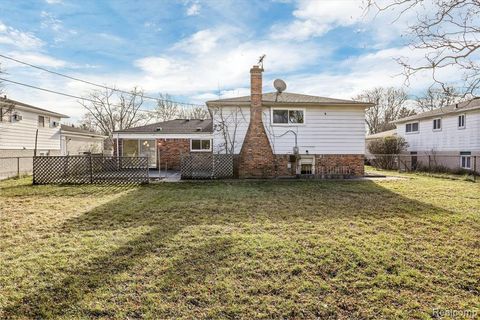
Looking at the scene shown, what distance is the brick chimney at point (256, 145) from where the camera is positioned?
13.8m

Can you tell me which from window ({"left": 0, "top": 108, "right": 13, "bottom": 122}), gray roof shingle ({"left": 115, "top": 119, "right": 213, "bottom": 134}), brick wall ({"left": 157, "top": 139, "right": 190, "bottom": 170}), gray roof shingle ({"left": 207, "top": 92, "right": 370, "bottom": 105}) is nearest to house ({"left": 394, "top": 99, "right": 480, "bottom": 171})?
gray roof shingle ({"left": 207, "top": 92, "right": 370, "bottom": 105})

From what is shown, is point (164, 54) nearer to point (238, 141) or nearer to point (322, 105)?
point (238, 141)

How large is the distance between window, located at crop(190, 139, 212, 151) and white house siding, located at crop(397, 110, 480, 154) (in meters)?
16.8

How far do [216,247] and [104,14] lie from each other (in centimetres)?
1115

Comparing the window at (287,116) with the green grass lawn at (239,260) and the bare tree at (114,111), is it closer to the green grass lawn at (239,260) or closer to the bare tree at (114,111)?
the green grass lawn at (239,260)

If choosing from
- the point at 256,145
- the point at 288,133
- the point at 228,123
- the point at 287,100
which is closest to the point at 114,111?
the point at 228,123

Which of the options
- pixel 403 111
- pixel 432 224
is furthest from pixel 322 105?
pixel 403 111

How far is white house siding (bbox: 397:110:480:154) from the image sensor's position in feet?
57.8

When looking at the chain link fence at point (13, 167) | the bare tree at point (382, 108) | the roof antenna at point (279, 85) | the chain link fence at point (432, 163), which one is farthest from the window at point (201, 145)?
the bare tree at point (382, 108)

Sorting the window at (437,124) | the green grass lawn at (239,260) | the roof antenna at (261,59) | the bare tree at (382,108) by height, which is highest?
the bare tree at (382,108)

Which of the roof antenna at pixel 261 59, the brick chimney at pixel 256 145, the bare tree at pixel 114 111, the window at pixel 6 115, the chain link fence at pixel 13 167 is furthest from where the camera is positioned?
the bare tree at pixel 114 111

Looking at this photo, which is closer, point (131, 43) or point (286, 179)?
point (286, 179)

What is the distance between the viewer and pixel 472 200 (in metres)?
8.38

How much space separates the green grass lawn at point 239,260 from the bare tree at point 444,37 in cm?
322
